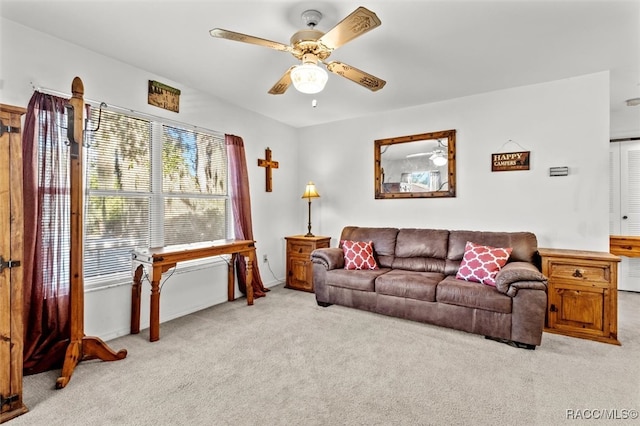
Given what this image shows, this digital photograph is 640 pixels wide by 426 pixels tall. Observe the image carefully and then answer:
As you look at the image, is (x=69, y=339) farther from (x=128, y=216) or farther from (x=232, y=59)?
(x=232, y=59)

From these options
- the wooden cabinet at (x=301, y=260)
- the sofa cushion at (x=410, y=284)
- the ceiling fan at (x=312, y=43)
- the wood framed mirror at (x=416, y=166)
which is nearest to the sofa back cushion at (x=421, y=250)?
the sofa cushion at (x=410, y=284)

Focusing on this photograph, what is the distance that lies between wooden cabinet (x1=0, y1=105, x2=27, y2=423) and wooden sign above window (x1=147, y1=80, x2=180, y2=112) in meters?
1.56

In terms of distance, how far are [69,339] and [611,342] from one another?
4.45 meters

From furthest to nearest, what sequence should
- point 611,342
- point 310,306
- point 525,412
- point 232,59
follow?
point 310,306 < point 232,59 < point 611,342 < point 525,412

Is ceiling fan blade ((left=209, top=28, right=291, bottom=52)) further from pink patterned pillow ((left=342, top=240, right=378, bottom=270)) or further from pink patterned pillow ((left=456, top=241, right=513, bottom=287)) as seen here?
pink patterned pillow ((left=456, top=241, right=513, bottom=287))

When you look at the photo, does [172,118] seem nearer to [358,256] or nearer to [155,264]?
[155,264]

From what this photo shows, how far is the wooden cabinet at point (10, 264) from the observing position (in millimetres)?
1786

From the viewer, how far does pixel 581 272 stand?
2863 mm

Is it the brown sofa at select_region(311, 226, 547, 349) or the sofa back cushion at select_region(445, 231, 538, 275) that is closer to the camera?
the brown sofa at select_region(311, 226, 547, 349)

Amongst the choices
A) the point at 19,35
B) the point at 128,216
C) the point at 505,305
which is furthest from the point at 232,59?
the point at 505,305

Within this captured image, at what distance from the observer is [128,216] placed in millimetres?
3119

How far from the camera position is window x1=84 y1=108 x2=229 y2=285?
2871 millimetres

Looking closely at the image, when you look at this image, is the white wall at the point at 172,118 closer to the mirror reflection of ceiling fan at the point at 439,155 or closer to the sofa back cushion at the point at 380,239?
the sofa back cushion at the point at 380,239

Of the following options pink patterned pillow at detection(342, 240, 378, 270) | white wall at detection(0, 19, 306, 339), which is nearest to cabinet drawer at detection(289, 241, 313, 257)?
white wall at detection(0, 19, 306, 339)
